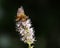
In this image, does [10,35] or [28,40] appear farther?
[10,35]

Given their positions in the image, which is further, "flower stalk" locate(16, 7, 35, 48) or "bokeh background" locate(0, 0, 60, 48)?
"bokeh background" locate(0, 0, 60, 48)

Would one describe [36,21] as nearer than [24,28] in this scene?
No

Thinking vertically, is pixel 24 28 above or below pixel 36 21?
below

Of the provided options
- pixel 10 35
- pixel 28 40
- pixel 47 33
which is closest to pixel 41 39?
pixel 47 33

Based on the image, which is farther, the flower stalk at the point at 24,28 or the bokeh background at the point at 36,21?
the bokeh background at the point at 36,21

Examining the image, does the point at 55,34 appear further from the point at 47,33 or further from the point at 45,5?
the point at 45,5

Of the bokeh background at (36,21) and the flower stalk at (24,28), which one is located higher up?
the bokeh background at (36,21)

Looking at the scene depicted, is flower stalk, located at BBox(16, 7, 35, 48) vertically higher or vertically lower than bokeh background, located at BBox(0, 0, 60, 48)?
lower

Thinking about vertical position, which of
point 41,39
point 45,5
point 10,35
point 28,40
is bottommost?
point 28,40
